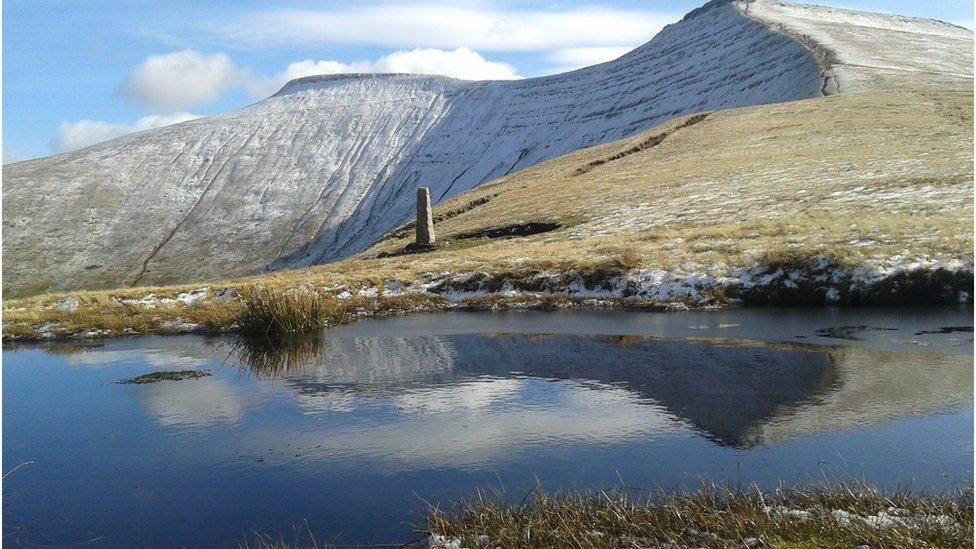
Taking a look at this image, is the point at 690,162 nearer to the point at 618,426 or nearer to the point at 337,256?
the point at 618,426

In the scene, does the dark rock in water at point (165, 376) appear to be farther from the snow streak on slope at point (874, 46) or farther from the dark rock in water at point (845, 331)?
the snow streak on slope at point (874, 46)

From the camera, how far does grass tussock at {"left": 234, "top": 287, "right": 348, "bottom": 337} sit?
22.1 m

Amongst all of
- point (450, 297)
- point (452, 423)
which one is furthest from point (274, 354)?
point (450, 297)

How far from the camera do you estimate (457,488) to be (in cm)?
954

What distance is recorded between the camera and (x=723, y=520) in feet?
24.7

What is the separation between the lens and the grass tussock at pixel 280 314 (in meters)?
22.1

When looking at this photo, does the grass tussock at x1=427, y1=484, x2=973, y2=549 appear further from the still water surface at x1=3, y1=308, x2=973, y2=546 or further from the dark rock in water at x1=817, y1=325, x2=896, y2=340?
the dark rock in water at x1=817, y1=325, x2=896, y2=340

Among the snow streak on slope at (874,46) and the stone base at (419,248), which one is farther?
the snow streak on slope at (874,46)

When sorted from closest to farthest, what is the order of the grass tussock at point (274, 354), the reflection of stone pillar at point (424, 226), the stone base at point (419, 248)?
the grass tussock at point (274, 354) < the stone base at point (419, 248) < the reflection of stone pillar at point (424, 226)

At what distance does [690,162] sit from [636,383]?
1696 inches

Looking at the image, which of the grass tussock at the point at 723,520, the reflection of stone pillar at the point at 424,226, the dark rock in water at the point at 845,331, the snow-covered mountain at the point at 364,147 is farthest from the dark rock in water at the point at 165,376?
the snow-covered mountain at the point at 364,147

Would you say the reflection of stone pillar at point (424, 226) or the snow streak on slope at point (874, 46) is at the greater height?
the snow streak on slope at point (874, 46)

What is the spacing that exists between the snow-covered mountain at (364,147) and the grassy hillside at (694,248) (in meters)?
32.9

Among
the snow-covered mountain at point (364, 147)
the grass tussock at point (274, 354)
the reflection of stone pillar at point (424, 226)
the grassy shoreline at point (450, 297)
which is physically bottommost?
the grass tussock at point (274, 354)
